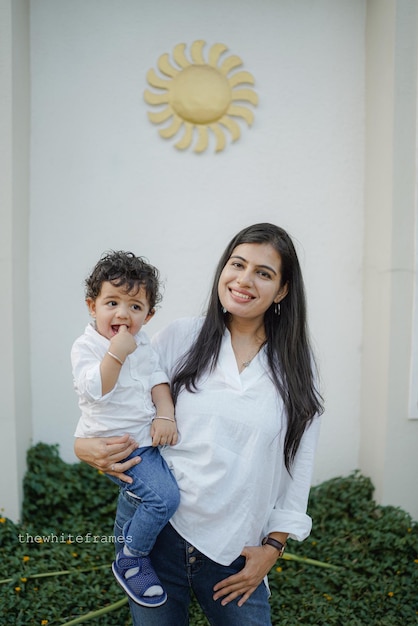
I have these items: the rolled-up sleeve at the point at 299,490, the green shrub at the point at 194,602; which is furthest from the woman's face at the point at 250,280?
the green shrub at the point at 194,602

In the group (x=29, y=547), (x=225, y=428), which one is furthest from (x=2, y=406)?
(x=225, y=428)

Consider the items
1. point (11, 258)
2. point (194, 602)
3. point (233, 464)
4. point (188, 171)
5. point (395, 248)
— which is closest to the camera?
point (233, 464)

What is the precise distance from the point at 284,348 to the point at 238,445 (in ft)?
1.26

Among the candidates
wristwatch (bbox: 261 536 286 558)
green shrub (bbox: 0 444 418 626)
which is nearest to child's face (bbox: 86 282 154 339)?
wristwatch (bbox: 261 536 286 558)

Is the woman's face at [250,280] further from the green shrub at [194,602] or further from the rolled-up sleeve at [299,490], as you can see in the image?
the green shrub at [194,602]

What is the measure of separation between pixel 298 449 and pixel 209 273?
2.54 m

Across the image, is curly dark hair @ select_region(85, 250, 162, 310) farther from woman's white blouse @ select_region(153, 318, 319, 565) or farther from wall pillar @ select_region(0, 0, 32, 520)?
wall pillar @ select_region(0, 0, 32, 520)

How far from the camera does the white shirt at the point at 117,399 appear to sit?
5.92 feet

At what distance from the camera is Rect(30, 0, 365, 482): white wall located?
13.7 feet

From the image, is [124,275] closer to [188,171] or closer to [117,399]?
[117,399]

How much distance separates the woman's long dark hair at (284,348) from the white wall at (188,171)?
2.30 m

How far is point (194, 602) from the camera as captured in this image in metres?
3.15

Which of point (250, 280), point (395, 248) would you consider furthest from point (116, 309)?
point (395, 248)

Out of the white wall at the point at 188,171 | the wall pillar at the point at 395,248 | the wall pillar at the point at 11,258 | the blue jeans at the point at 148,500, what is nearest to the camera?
the blue jeans at the point at 148,500
